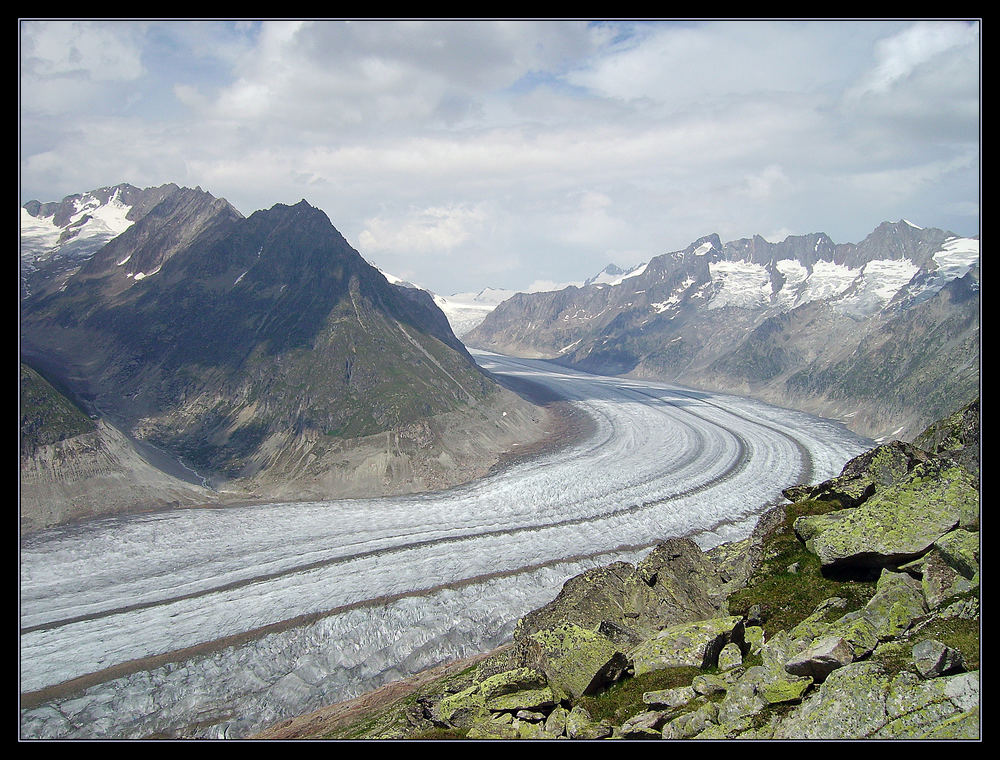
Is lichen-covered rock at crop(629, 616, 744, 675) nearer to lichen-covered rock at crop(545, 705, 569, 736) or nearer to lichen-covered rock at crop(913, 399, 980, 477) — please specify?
lichen-covered rock at crop(545, 705, 569, 736)

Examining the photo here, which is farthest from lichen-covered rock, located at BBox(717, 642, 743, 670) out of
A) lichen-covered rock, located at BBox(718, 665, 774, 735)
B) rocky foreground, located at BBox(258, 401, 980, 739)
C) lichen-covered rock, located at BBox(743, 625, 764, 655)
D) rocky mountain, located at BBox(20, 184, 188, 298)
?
rocky mountain, located at BBox(20, 184, 188, 298)

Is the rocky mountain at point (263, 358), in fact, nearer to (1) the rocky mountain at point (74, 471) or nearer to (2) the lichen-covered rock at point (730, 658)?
(1) the rocky mountain at point (74, 471)

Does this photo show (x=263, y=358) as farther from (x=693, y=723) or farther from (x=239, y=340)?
(x=693, y=723)

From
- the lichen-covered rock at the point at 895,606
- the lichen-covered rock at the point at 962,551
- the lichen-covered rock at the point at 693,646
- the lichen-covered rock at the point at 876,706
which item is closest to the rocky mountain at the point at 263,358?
the lichen-covered rock at the point at 693,646

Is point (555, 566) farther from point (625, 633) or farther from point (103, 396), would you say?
point (103, 396)

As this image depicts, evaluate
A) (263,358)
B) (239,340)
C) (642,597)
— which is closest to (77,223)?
(239,340)

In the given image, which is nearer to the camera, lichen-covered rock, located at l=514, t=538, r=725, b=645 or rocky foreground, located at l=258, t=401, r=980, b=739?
rocky foreground, located at l=258, t=401, r=980, b=739

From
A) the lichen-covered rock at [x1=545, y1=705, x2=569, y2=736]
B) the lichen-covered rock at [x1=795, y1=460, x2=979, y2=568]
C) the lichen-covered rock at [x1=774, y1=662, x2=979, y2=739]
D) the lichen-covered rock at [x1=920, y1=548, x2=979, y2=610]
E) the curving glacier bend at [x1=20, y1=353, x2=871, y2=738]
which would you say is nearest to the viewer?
the lichen-covered rock at [x1=774, y1=662, x2=979, y2=739]
